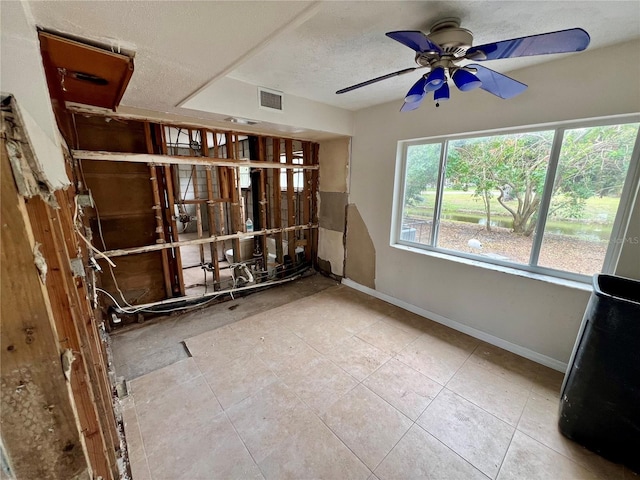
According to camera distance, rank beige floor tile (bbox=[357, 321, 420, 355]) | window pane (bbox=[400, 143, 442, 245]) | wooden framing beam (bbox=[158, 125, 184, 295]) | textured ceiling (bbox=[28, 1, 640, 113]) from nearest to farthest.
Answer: textured ceiling (bbox=[28, 1, 640, 113]) < beige floor tile (bbox=[357, 321, 420, 355]) < wooden framing beam (bbox=[158, 125, 184, 295]) < window pane (bbox=[400, 143, 442, 245])

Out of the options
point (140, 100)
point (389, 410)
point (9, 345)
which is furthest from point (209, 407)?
point (140, 100)

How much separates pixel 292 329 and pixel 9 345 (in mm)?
2501

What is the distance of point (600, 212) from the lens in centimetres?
206

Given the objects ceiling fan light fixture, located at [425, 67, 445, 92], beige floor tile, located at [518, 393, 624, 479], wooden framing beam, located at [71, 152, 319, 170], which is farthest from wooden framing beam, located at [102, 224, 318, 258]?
beige floor tile, located at [518, 393, 624, 479]

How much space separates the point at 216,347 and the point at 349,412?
141cm

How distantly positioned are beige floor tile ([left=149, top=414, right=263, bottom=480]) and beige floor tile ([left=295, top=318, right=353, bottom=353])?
105 cm

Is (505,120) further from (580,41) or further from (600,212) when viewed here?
(580,41)

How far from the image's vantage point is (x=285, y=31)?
1095mm

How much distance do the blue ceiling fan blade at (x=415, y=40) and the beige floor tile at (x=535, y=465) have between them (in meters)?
2.44

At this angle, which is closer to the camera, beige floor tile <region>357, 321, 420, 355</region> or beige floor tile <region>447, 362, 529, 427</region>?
beige floor tile <region>447, 362, 529, 427</region>

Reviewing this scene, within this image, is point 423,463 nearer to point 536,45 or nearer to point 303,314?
point 303,314

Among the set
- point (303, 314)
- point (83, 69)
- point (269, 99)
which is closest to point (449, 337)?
point (303, 314)

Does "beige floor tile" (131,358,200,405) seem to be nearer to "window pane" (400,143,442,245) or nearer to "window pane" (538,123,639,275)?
"window pane" (400,143,442,245)

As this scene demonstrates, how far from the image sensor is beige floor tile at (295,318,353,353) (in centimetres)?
257
